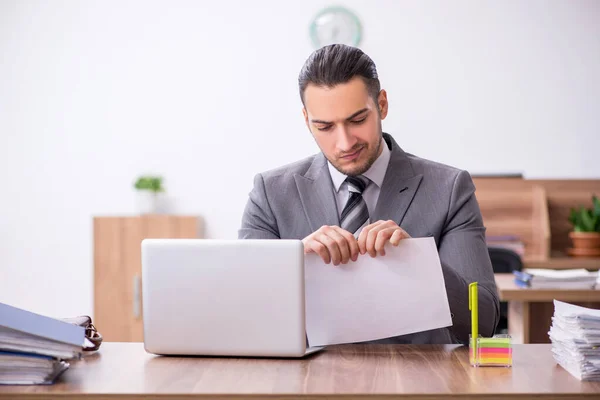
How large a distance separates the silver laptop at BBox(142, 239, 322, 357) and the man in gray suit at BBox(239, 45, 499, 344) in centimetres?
42

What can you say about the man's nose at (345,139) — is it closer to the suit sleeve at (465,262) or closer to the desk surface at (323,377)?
the suit sleeve at (465,262)

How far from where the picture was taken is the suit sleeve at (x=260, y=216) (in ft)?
7.29

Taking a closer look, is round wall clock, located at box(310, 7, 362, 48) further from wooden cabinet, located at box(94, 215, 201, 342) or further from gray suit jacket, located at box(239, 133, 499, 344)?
gray suit jacket, located at box(239, 133, 499, 344)

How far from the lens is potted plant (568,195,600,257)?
4598mm

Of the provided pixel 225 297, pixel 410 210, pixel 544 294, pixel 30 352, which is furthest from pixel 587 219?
pixel 30 352

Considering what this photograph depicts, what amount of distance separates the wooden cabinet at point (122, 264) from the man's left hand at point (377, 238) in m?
3.32

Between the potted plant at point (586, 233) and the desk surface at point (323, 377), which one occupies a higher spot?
the potted plant at point (586, 233)

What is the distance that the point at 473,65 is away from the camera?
518 cm

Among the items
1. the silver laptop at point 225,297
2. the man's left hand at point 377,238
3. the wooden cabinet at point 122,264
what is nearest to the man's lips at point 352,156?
the man's left hand at point 377,238

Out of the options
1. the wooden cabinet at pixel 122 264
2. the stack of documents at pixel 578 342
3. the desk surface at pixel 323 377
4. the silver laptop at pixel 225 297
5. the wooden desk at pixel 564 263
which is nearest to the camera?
the desk surface at pixel 323 377

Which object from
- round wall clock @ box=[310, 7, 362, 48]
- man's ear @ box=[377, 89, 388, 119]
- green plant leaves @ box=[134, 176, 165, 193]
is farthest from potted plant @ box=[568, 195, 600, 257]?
man's ear @ box=[377, 89, 388, 119]

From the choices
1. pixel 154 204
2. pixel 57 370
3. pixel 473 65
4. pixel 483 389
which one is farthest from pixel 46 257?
pixel 483 389

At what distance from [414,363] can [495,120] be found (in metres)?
3.88

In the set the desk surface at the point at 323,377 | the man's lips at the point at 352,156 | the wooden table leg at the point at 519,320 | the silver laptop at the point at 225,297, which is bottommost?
the wooden table leg at the point at 519,320
